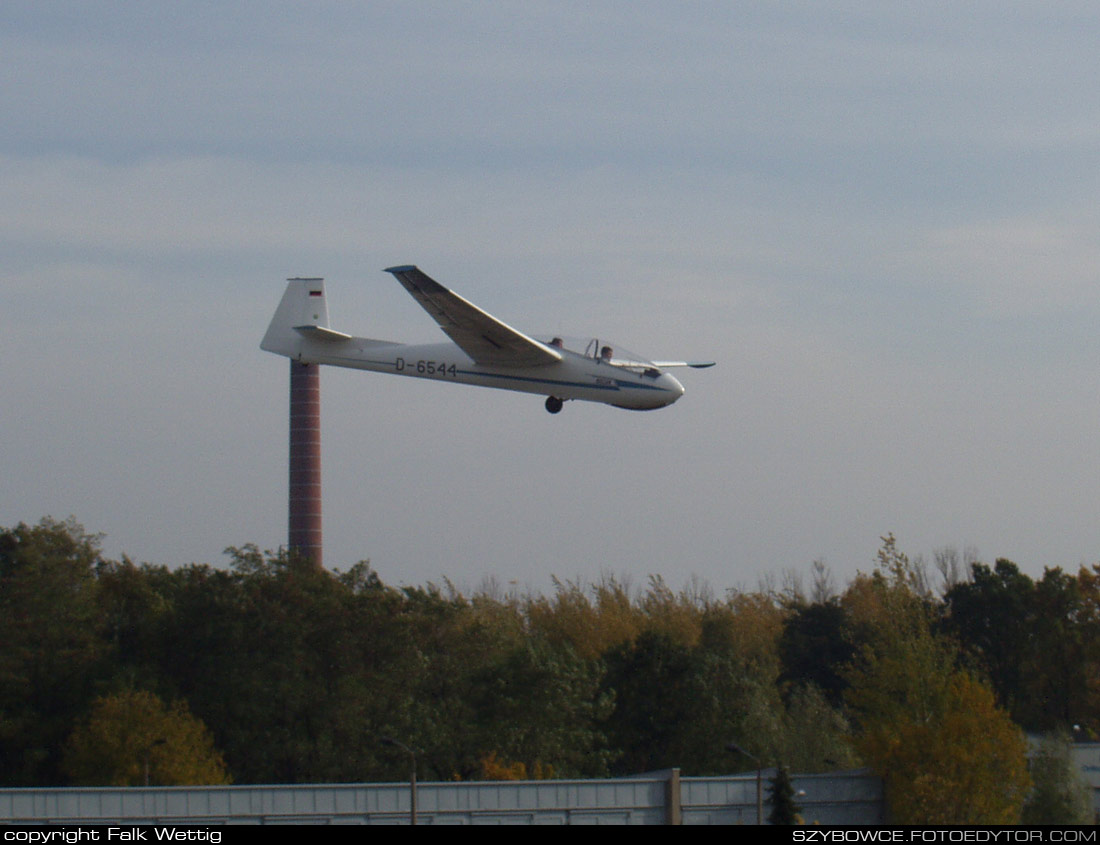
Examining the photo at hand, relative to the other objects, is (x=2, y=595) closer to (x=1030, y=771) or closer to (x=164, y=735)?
(x=164, y=735)

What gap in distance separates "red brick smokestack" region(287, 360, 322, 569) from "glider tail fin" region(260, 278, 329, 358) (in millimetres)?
30710

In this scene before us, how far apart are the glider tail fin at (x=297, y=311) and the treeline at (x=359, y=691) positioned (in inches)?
707

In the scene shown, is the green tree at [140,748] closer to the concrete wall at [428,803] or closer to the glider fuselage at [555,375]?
the concrete wall at [428,803]

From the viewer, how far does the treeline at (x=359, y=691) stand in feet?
212

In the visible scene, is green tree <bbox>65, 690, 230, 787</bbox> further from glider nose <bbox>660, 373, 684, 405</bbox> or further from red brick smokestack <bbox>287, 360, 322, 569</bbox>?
glider nose <bbox>660, 373, 684, 405</bbox>

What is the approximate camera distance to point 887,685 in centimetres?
6612

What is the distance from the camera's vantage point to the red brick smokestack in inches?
3447

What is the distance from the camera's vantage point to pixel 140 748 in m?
62.5

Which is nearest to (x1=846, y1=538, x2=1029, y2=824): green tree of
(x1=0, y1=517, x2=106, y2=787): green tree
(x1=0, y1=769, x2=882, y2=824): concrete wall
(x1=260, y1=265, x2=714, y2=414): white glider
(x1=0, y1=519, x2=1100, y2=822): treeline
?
(x1=0, y1=519, x2=1100, y2=822): treeline

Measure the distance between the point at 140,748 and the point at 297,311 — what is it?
20.6m

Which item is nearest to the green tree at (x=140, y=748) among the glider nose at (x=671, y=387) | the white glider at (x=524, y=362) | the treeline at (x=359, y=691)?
the treeline at (x=359, y=691)
